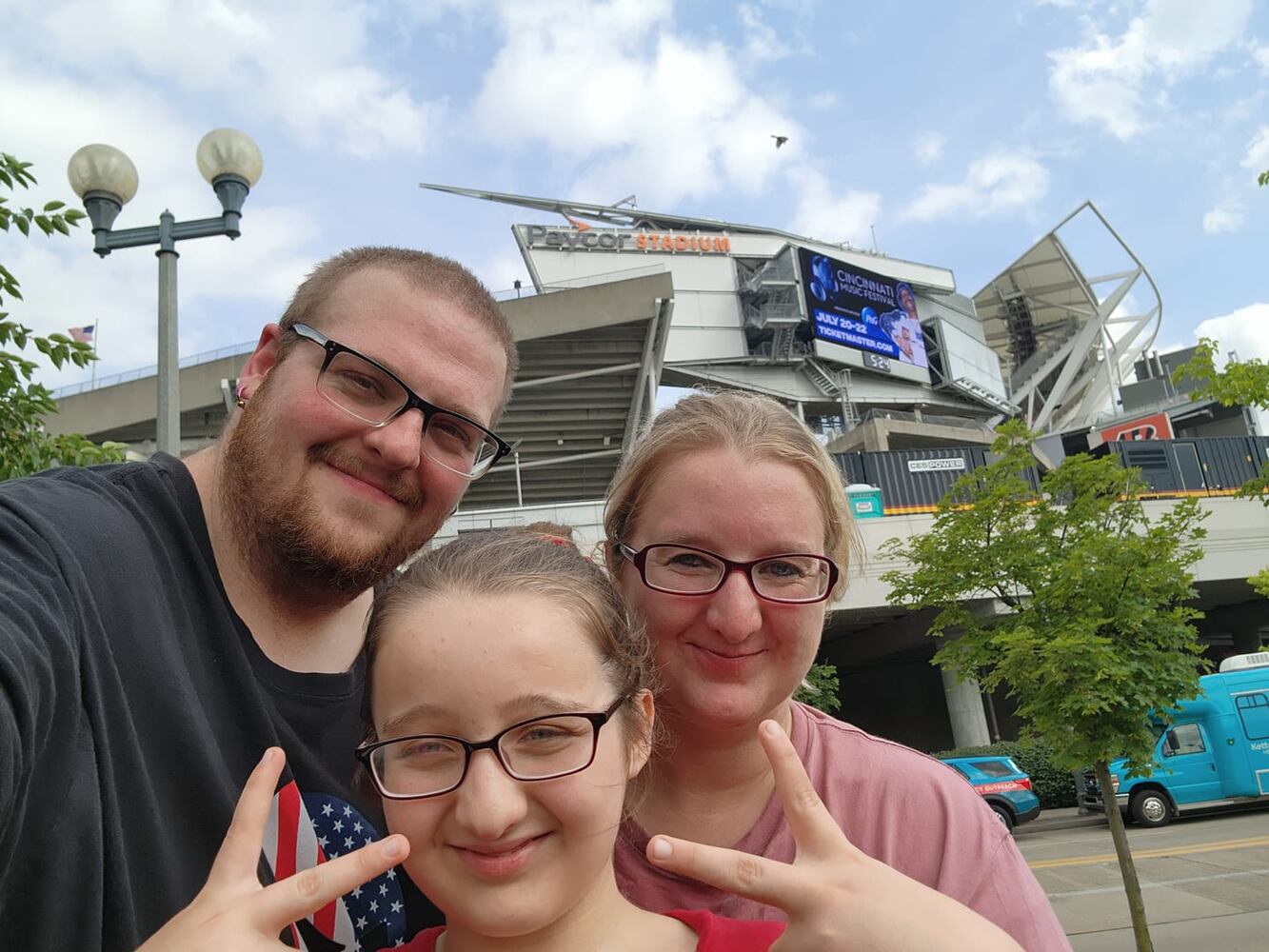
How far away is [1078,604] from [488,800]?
35.2ft

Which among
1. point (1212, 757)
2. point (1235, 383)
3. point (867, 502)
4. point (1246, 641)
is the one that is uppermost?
point (867, 502)

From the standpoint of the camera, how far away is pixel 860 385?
2100 inches

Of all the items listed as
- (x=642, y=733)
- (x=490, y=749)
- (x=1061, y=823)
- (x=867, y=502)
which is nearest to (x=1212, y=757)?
(x=1061, y=823)

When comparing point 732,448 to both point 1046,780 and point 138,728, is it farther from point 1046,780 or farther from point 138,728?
point 1046,780

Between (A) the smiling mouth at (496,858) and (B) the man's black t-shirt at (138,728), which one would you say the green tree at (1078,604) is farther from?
(A) the smiling mouth at (496,858)

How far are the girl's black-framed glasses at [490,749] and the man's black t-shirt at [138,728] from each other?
0.51 m

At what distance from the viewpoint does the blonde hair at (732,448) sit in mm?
1751

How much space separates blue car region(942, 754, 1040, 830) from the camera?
16016mm

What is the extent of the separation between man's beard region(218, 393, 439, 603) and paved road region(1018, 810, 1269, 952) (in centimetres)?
947

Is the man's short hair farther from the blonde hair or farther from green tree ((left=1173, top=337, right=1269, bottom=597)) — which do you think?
green tree ((left=1173, top=337, right=1269, bottom=597))

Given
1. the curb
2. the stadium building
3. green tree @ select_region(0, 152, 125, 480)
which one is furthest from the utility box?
green tree @ select_region(0, 152, 125, 480)

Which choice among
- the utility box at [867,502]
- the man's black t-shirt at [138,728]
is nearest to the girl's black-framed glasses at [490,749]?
the man's black t-shirt at [138,728]

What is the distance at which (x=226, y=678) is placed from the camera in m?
1.86

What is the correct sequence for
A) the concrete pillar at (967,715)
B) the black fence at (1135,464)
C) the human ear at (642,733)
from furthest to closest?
the black fence at (1135,464) < the concrete pillar at (967,715) < the human ear at (642,733)
